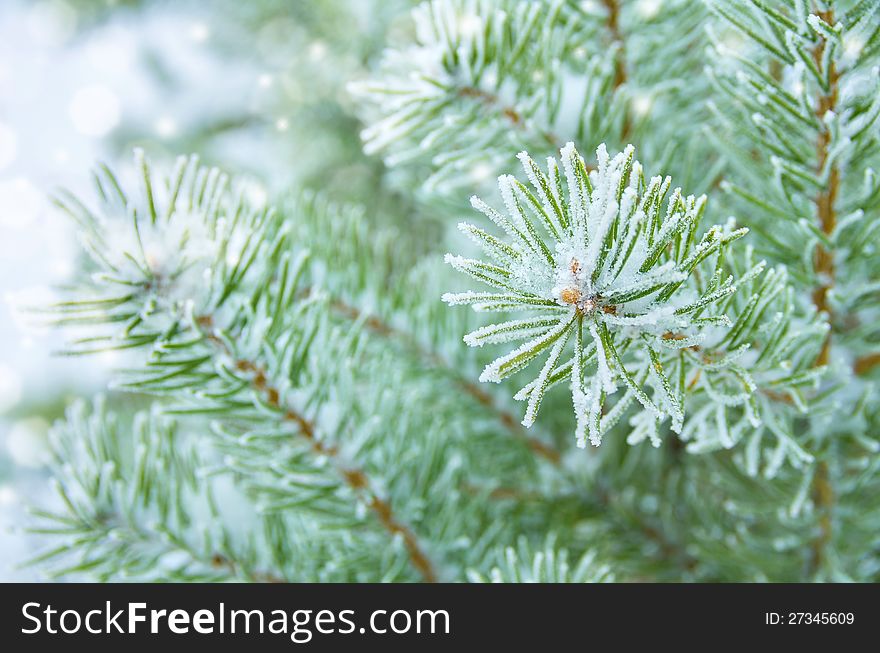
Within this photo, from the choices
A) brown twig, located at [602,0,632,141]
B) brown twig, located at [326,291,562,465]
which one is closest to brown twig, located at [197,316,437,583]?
brown twig, located at [326,291,562,465]

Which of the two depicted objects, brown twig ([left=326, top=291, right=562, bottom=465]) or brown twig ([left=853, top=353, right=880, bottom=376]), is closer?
brown twig ([left=853, top=353, right=880, bottom=376])

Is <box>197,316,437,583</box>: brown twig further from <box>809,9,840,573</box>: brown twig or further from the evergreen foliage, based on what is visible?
<box>809,9,840,573</box>: brown twig

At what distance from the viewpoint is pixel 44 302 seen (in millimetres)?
356

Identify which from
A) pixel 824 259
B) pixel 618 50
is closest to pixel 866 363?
pixel 824 259

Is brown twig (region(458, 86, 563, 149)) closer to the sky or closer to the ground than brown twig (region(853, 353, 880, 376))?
closer to the sky

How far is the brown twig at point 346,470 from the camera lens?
0.41 m

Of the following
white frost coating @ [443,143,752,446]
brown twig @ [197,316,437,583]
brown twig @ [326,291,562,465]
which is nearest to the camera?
white frost coating @ [443,143,752,446]

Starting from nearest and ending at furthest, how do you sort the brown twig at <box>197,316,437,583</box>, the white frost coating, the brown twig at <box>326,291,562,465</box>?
the white frost coating, the brown twig at <box>197,316,437,583</box>, the brown twig at <box>326,291,562,465</box>

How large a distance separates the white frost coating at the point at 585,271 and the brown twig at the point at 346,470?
170mm
